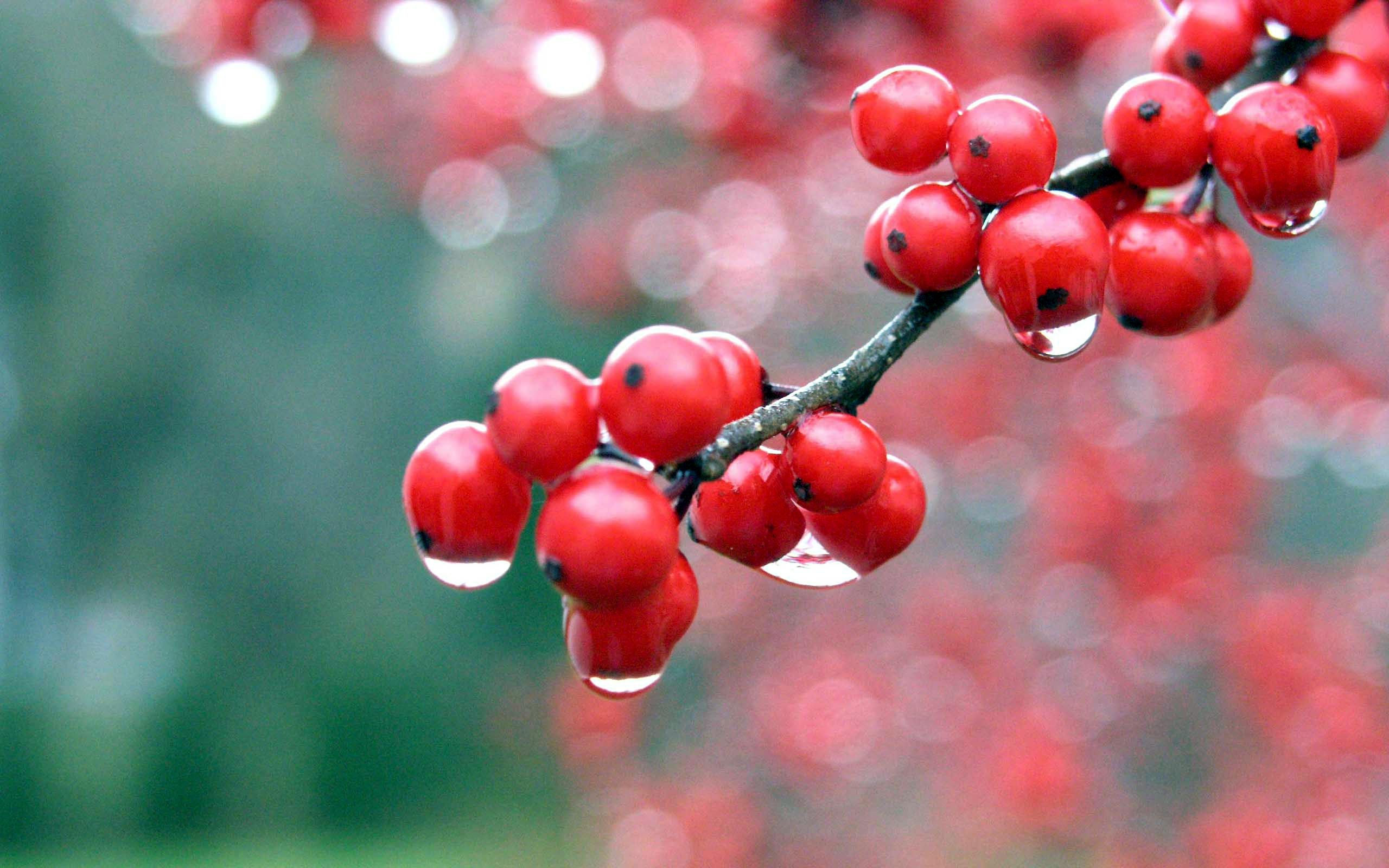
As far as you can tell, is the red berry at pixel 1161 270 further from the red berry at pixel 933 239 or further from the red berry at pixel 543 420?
the red berry at pixel 543 420

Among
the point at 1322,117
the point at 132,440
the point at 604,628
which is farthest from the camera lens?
the point at 132,440

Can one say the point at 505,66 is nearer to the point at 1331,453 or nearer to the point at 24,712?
the point at 1331,453

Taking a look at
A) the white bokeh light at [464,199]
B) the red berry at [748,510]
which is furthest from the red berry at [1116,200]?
the white bokeh light at [464,199]

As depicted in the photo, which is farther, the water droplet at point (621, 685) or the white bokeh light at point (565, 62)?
the white bokeh light at point (565, 62)

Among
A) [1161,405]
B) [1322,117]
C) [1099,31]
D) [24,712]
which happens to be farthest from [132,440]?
[1322,117]

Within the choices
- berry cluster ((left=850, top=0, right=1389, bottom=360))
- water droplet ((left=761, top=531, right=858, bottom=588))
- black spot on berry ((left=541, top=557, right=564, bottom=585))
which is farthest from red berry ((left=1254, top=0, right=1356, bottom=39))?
black spot on berry ((left=541, top=557, right=564, bottom=585))

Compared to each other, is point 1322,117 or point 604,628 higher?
point 1322,117
